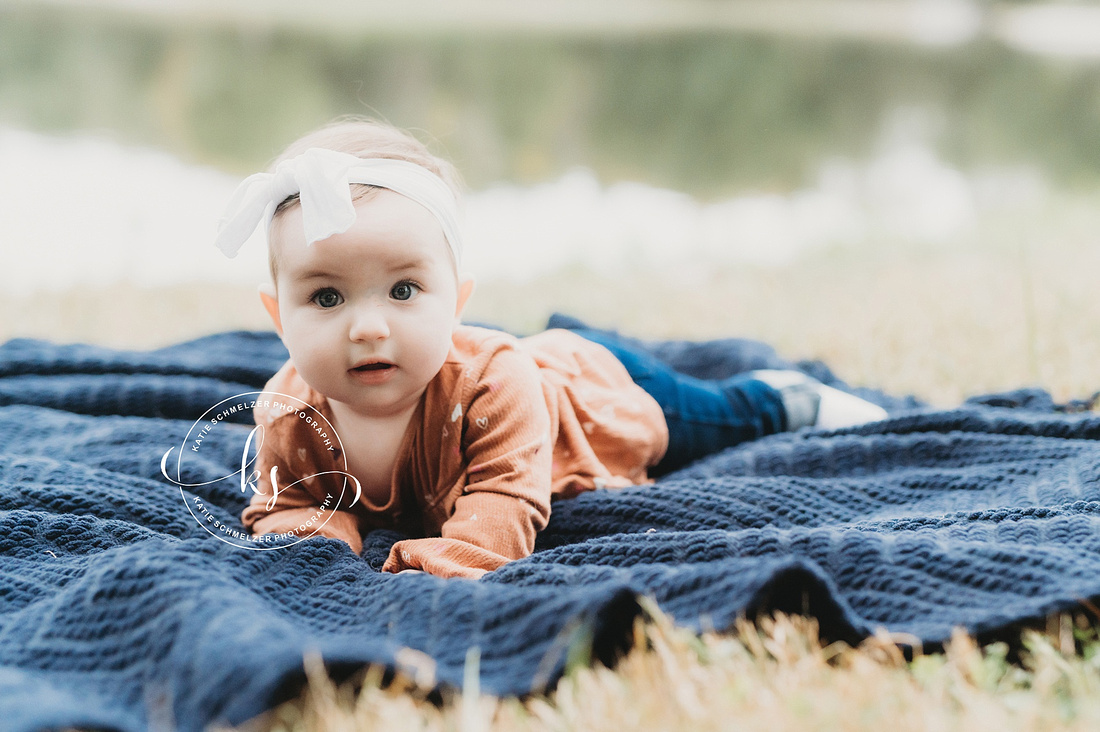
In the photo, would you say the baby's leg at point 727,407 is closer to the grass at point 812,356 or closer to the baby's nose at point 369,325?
the grass at point 812,356

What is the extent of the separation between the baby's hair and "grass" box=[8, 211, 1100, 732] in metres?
0.65

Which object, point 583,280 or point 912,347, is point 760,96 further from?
point 912,347

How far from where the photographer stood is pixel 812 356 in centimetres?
228

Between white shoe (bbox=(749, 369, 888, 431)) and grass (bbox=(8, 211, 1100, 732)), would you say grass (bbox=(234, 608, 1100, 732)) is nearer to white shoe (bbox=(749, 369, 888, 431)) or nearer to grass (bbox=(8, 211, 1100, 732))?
grass (bbox=(8, 211, 1100, 732))

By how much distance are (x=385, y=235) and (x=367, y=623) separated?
44 centimetres

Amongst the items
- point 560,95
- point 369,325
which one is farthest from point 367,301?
point 560,95

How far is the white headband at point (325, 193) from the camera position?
A: 1048 mm

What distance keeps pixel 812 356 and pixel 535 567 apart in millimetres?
1441

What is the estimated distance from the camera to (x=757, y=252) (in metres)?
3.82

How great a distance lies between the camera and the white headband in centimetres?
105

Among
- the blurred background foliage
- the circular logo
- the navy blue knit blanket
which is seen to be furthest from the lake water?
the circular logo

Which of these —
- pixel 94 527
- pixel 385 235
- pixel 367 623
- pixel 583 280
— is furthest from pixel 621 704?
pixel 583 280

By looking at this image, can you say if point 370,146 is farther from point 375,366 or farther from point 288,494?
point 288,494

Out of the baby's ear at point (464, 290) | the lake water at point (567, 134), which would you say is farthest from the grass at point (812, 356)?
the baby's ear at point (464, 290)
